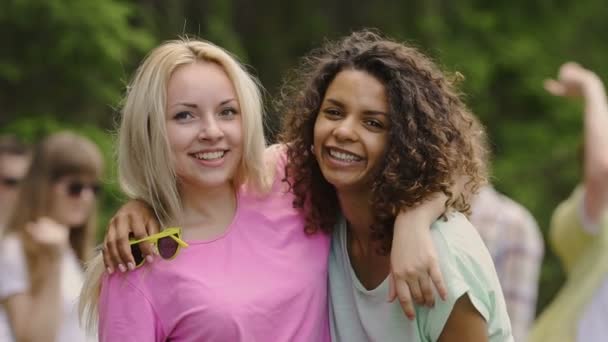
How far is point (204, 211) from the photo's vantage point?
3211 millimetres

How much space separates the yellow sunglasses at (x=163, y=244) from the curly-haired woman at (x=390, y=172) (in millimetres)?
463

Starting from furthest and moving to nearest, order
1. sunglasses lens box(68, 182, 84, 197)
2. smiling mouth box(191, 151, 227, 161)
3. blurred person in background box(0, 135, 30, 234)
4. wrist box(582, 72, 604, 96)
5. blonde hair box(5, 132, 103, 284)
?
blurred person in background box(0, 135, 30, 234), sunglasses lens box(68, 182, 84, 197), blonde hair box(5, 132, 103, 284), wrist box(582, 72, 604, 96), smiling mouth box(191, 151, 227, 161)

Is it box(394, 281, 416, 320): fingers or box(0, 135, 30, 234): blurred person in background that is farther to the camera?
box(0, 135, 30, 234): blurred person in background

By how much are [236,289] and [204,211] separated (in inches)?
11.2

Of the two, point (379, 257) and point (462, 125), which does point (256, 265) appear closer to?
point (379, 257)

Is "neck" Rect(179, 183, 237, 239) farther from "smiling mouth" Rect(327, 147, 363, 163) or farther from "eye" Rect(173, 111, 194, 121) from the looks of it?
"smiling mouth" Rect(327, 147, 363, 163)

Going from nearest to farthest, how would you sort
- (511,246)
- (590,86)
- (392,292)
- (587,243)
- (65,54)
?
1. (392,292)
2. (587,243)
3. (590,86)
4. (511,246)
5. (65,54)

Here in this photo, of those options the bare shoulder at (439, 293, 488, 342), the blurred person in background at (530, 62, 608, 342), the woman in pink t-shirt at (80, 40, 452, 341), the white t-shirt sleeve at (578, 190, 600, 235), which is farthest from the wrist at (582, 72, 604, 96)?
the bare shoulder at (439, 293, 488, 342)

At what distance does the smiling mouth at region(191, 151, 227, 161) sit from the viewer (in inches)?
124

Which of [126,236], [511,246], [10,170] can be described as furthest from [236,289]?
[511,246]

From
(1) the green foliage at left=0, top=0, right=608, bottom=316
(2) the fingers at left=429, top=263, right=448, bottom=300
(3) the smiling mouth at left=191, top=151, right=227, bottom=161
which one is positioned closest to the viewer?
(2) the fingers at left=429, top=263, right=448, bottom=300

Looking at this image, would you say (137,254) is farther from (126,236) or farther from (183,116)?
(183,116)

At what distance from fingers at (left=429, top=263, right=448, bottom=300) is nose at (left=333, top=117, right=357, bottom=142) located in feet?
1.42

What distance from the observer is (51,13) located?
6.29 meters
